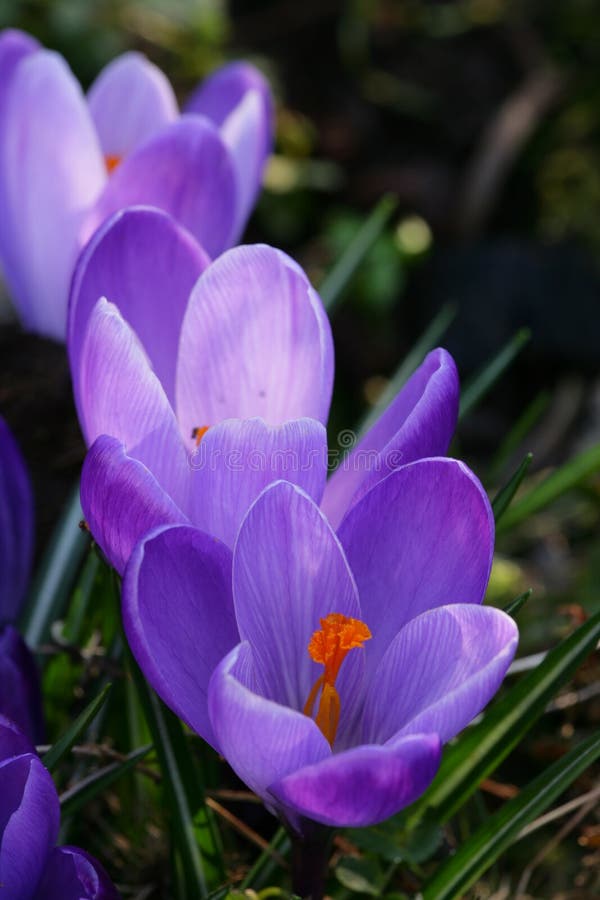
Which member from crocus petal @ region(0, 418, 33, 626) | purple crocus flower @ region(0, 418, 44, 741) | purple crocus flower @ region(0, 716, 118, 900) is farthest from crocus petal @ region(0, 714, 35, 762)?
crocus petal @ region(0, 418, 33, 626)

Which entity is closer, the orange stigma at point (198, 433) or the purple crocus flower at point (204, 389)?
the purple crocus flower at point (204, 389)

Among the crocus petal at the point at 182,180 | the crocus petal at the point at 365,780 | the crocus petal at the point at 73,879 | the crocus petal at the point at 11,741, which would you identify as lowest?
the crocus petal at the point at 73,879

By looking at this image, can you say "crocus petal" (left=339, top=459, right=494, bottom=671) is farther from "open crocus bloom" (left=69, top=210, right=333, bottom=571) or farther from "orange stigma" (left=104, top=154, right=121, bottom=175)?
"orange stigma" (left=104, top=154, right=121, bottom=175)

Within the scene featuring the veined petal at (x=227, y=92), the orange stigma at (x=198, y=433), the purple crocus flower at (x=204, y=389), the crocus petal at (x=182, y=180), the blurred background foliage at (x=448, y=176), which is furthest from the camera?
the blurred background foliage at (x=448, y=176)

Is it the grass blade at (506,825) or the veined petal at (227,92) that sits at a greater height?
the veined petal at (227,92)

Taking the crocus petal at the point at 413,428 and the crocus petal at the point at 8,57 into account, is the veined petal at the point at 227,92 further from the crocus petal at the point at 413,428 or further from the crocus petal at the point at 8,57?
the crocus petal at the point at 413,428

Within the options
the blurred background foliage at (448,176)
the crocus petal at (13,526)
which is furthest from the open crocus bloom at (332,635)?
the blurred background foliage at (448,176)

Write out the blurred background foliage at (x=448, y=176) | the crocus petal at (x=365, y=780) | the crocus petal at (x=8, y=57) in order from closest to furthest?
the crocus petal at (x=365, y=780)
the crocus petal at (x=8, y=57)
the blurred background foliage at (x=448, y=176)
